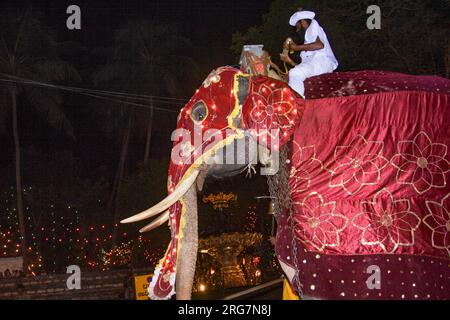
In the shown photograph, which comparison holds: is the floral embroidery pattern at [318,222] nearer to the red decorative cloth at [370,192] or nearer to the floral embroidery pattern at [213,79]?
the red decorative cloth at [370,192]

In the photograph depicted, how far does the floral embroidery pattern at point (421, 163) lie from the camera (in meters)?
5.91

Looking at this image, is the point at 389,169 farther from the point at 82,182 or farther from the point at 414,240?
the point at 82,182

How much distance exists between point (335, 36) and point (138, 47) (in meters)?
17.1

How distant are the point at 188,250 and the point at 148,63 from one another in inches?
964

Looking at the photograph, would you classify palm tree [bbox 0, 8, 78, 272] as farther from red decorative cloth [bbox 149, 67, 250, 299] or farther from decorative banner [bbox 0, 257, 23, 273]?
red decorative cloth [bbox 149, 67, 250, 299]

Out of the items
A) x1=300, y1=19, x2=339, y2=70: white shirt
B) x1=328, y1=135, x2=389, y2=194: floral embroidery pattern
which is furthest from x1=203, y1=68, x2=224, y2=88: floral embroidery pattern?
x1=328, y1=135, x2=389, y2=194: floral embroidery pattern

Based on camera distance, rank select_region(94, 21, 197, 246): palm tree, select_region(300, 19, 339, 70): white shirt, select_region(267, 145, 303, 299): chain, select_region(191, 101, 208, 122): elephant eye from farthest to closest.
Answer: select_region(94, 21, 197, 246): palm tree < select_region(300, 19, 339, 70): white shirt < select_region(191, 101, 208, 122): elephant eye < select_region(267, 145, 303, 299): chain

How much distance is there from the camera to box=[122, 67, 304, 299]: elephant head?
596 centimetres

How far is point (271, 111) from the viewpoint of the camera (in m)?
6.03

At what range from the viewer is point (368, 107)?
19.5 feet

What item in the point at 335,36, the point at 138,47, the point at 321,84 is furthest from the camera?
the point at 138,47

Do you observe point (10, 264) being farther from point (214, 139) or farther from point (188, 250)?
point (214, 139)

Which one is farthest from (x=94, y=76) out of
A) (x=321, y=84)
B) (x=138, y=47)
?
(x=321, y=84)

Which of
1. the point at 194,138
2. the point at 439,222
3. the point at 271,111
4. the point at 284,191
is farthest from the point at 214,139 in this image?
the point at 439,222
